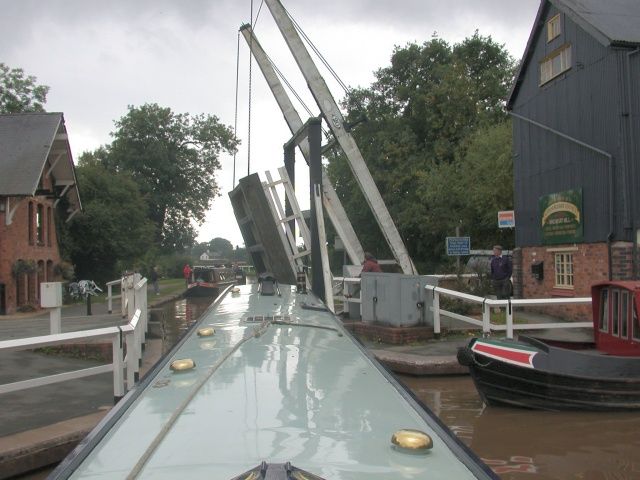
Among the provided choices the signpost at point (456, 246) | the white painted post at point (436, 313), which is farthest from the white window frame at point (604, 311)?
the signpost at point (456, 246)

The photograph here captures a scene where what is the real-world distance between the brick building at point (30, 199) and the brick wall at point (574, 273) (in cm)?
1700

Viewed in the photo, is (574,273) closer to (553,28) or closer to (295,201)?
(553,28)

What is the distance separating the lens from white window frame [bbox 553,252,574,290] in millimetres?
15406

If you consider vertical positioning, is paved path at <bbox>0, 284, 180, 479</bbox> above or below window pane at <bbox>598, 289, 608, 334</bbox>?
below

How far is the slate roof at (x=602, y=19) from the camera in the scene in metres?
13.5

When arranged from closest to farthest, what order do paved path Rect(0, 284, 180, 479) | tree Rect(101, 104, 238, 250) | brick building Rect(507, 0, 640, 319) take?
paved path Rect(0, 284, 180, 479), brick building Rect(507, 0, 640, 319), tree Rect(101, 104, 238, 250)

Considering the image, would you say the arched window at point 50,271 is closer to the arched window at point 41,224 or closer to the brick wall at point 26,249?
the brick wall at point 26,249

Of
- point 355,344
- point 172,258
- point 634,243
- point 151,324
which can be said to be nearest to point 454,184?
point 634,243

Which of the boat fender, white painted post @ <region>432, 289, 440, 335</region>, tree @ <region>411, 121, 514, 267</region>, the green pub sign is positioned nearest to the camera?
the boat fender

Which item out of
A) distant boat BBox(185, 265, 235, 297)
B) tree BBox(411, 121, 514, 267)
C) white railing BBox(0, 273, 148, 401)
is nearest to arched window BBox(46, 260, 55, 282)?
distant boat BBox(185, 265, 235, 297)

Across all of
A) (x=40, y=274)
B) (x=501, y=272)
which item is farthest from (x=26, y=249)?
(x=501, y=272)

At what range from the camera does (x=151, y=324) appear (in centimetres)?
1213

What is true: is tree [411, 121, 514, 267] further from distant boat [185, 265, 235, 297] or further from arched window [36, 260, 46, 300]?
arched window [36, 260, 46, 300]

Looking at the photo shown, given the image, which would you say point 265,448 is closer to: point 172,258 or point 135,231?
point 135,231
